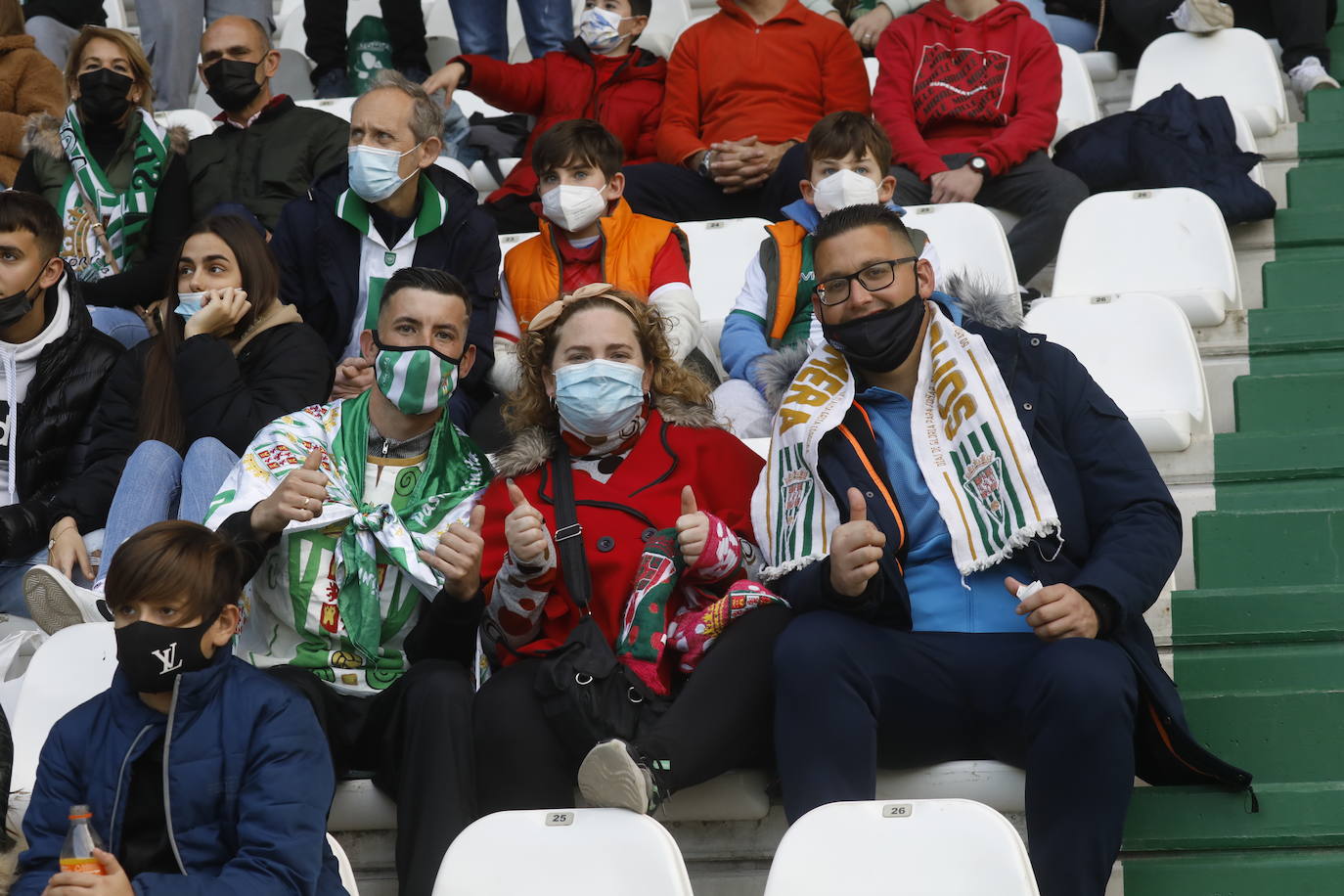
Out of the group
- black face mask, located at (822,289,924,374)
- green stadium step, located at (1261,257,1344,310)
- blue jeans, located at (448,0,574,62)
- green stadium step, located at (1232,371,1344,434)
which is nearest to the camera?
black face mask, located at (822,289,924,374)

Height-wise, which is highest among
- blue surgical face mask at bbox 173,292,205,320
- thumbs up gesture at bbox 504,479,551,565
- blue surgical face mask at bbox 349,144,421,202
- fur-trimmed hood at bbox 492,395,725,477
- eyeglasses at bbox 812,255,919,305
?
blue surgical face mask at bbox 349,144,421,202

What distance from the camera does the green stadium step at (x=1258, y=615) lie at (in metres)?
3.13

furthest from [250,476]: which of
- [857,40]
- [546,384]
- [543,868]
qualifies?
[857,40]

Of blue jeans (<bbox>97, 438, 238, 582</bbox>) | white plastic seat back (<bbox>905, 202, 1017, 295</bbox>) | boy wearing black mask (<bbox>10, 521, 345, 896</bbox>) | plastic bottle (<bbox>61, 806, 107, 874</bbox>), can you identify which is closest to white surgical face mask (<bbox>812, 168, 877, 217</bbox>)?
white plastic seat back (<bbox>905, 202, 1017, 295</bbox>)

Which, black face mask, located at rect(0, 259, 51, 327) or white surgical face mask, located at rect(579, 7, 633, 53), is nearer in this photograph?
black face mask, located at rect(0, 259, 51, 327)

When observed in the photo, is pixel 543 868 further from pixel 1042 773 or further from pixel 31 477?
pixel 31 477

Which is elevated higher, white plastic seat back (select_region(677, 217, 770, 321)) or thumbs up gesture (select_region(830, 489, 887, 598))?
white plastic seat back (select_region(677, 217, 770, 321))

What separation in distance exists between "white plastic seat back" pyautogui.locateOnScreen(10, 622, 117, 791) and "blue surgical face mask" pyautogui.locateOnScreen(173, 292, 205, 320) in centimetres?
96

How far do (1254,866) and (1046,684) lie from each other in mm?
466

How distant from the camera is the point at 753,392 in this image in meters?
3.89

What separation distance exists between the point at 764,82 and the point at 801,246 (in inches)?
47.6

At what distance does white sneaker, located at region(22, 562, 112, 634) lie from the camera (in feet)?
10.7

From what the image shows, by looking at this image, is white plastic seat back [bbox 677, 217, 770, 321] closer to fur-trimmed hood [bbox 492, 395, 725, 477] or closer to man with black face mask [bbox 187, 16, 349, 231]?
man with black face mask [bbox 187, 16, 349, 231]

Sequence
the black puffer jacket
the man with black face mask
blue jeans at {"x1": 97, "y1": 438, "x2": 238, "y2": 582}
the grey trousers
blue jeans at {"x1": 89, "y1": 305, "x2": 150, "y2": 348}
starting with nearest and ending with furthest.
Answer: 1. blue jeans at {"x1": 97, "y1": 438, "x2": 238, "y2": 582}
2. the black puffer jacket
3. blue jeans at {"x1": 89, "y1": 305, "x2": 150, "y2": 348}
4. the man with black face mask
5. the grey trousers
